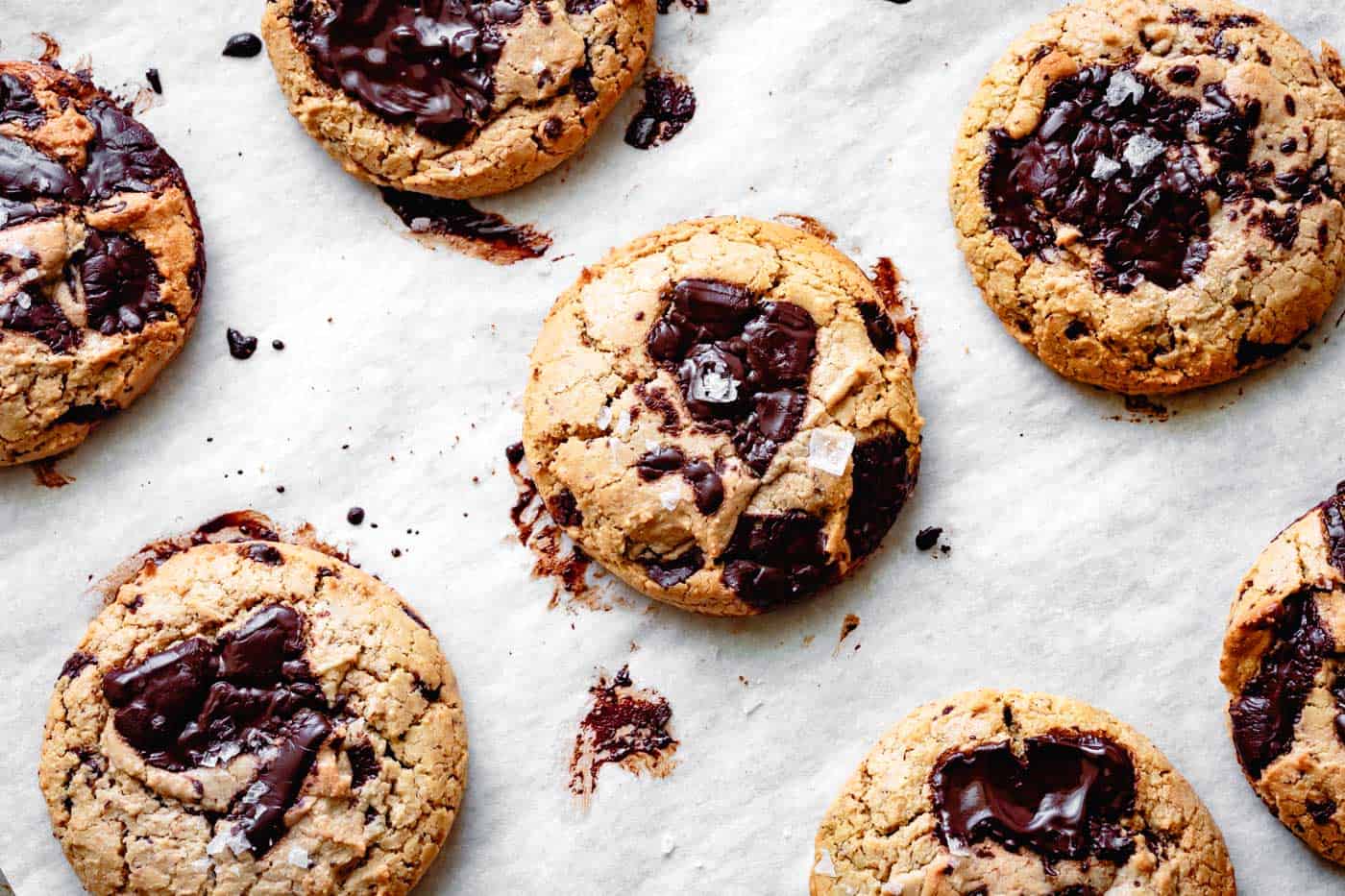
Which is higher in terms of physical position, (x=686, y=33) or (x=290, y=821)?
(x=686, y=33)

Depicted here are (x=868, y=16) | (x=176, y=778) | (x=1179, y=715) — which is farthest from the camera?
(x=868, y=16)

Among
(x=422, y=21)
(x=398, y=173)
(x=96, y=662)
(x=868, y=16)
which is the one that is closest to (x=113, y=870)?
(x=96, y=662)

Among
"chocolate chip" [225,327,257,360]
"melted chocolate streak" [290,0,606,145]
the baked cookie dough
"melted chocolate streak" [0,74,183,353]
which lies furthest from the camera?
"chocolate chip" [225,327,257,360]

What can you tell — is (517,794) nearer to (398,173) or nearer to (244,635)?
(244,635)

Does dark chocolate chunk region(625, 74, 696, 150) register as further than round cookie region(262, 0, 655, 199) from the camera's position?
Yes

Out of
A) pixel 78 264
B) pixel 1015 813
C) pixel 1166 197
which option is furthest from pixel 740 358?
pixel 78 264

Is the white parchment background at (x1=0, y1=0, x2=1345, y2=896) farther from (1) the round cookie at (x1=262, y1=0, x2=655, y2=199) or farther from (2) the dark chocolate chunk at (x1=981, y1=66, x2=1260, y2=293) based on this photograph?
(2) the dark chocolate chunk at (x1=981, y1=66, x2=1260, y2=293)

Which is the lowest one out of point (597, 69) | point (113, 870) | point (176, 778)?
point (113, 870)

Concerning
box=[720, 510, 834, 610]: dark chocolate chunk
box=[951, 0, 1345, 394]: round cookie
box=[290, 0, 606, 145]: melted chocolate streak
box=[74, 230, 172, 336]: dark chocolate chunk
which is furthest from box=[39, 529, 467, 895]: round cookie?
box=[951, 0, 1345, 394]: round cookie
